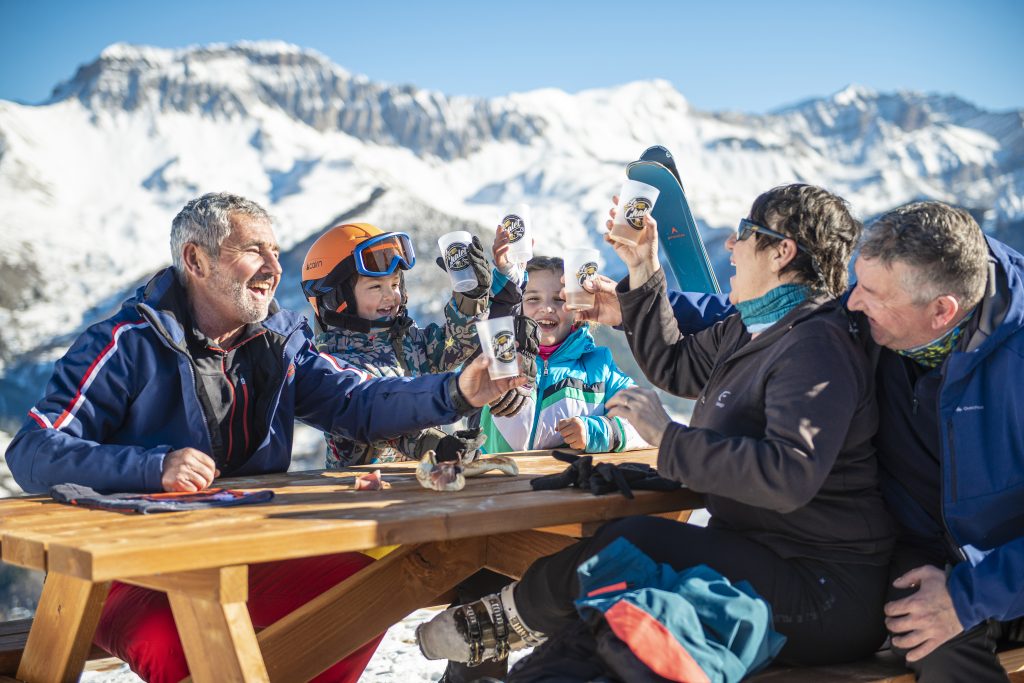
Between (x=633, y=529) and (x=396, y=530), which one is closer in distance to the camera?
(x=396, y=530)

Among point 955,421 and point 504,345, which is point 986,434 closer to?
point 955,421

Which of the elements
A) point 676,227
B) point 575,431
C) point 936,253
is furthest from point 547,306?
point 936,253

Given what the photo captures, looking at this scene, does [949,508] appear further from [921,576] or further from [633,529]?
[633,529]

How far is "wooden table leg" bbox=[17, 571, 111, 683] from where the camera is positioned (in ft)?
8.13

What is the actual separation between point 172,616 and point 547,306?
2.04 meters

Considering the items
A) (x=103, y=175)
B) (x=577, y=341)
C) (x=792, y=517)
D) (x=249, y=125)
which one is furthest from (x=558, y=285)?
(x=249, y=125)

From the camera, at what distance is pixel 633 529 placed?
2.34 metres

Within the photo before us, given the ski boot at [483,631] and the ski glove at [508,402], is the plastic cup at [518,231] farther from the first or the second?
the ski boot at [483,631]

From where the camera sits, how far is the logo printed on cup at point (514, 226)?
4.25m

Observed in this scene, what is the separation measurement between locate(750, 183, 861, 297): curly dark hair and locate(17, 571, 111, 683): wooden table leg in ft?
6.65

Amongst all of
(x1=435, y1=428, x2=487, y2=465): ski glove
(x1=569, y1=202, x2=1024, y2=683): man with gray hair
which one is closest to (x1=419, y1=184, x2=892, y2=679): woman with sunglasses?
(x1=569, y1=202, x2=1024, y2=683): man with gray hair

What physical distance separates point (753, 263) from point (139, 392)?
1902mm

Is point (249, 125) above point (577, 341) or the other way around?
above

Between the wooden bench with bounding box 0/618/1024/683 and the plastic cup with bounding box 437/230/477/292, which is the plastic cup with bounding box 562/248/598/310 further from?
the wooden bench with bounding box 0/618/1024/683
